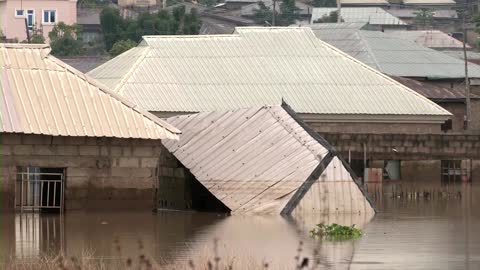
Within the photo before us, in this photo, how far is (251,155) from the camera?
36.2 metres

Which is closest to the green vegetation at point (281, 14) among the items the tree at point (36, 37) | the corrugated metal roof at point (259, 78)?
the tree at point (36, 37)

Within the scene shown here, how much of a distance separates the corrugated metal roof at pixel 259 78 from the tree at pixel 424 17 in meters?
73.0

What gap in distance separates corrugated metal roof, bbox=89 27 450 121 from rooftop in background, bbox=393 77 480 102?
25.3 feet

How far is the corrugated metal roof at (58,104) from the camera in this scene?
3416cm

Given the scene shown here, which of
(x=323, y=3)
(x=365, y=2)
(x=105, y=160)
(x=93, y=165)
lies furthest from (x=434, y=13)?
(x=93, y=165)

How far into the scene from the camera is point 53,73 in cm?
3550

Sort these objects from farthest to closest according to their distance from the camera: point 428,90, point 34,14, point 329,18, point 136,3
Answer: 1. point 136,3
2. point 34,14
3. point 329,18
4. point 428,90

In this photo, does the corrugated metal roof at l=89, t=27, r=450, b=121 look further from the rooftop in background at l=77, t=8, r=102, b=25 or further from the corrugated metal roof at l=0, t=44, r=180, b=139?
the rooftop in background at l=77, t=8, r=102, b=25

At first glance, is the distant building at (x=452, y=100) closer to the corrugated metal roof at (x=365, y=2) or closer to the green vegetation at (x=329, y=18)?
the green vegetation at (x=329, y=18)

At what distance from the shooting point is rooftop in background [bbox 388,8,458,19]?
13075 cm

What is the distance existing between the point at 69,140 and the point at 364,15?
83483 mm

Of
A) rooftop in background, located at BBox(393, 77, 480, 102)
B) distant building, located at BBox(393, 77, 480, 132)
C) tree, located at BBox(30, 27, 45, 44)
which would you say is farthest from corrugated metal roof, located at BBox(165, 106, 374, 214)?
tree, located at BBox(30, 27, 45, 44)

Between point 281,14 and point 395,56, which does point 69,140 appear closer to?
point 395,56

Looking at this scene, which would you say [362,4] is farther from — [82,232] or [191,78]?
[82,232]
